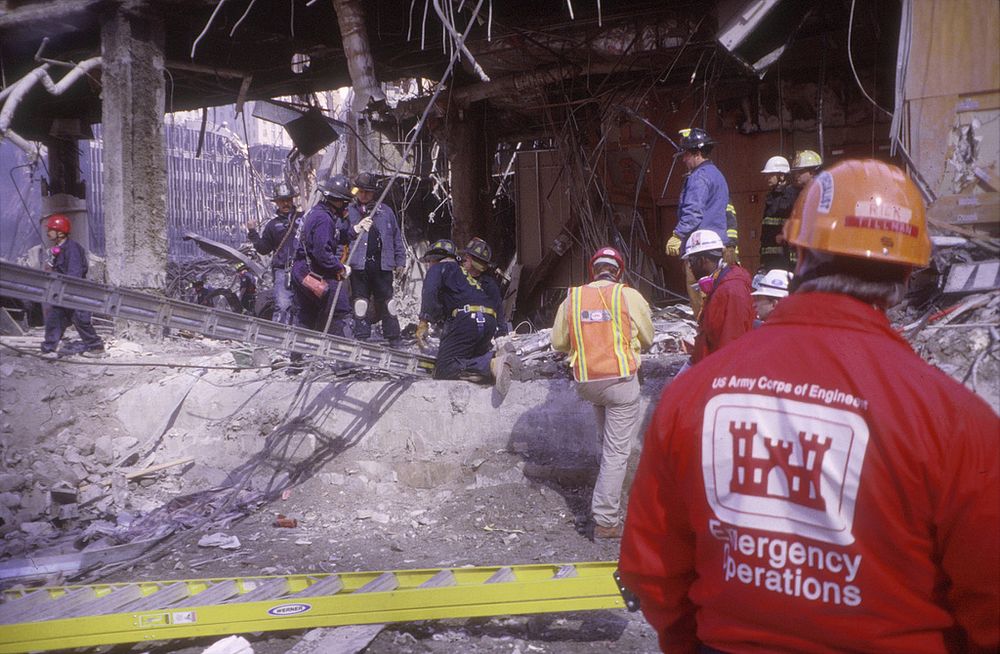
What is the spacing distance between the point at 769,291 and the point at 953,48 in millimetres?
2136

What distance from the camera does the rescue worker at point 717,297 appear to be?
16.0 ft

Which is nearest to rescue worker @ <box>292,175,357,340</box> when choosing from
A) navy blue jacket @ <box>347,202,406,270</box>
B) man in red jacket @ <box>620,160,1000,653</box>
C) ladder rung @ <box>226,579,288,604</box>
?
navy blue jacket @ <box>347,202,406,270</box>

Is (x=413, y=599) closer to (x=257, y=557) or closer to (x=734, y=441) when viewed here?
(x=257, y=557)

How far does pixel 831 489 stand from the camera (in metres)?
1.54

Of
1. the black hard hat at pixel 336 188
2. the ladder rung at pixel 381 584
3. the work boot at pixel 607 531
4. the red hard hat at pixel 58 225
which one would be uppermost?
the black hard hat at pixel 336 188

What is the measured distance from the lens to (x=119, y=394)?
8297mm

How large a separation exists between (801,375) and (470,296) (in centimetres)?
589

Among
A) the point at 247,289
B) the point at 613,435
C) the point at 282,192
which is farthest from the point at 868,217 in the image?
the point at 247,289

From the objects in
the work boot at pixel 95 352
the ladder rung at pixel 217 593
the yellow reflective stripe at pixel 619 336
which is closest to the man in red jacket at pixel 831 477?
the ladder rung at pixel 217 593

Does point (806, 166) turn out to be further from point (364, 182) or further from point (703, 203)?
point (364, 182)

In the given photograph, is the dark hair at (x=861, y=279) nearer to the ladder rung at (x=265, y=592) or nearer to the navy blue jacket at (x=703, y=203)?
the ladder rung at (x=265, y=592)

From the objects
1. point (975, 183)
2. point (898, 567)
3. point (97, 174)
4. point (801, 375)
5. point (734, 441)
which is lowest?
point (898, 567)

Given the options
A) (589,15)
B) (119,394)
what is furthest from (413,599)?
(589,15)

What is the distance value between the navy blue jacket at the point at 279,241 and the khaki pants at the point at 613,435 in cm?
447
